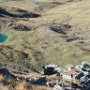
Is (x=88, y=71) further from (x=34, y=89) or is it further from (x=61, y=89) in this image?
(x=34, y=89)

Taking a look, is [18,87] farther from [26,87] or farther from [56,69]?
[56,69]

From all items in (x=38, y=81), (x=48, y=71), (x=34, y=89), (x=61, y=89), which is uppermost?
(x=34, y=89)

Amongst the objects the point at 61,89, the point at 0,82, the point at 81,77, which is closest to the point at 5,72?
the point at 61,89

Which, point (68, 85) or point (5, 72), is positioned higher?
point (5, 72)

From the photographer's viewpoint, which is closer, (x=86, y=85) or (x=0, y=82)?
(x=0, y=82)

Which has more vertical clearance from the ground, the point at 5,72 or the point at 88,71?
the point at 5,72

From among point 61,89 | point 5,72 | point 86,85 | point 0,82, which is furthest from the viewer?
point 86,85

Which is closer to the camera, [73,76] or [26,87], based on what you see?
[26,87]

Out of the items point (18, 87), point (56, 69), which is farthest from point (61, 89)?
point (56, 69)

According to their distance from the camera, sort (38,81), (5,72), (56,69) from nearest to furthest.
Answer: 1. (5,72)
2. (38,81)
3. (56,69)
